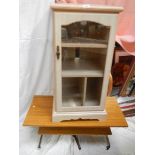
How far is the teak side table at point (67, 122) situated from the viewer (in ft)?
3.84

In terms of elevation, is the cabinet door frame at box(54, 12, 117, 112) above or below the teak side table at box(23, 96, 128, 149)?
above

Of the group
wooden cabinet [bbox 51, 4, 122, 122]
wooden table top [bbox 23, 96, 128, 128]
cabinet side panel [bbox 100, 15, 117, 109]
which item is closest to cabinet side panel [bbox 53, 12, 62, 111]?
wooden cabinet [bbox 51, 4, 122, 122]

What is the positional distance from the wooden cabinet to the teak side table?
0.04 m

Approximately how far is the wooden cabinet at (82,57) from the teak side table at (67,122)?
4 centimetres

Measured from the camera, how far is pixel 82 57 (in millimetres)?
1162

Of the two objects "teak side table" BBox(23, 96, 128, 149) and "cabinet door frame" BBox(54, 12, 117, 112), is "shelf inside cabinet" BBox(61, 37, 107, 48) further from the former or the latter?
"teak side table" BBox(23, 96, 128, 149)

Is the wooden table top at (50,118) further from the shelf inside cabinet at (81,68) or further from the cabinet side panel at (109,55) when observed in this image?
the shelf inside cabinet at (81,68)

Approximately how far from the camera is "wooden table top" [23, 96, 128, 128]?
1.17 m

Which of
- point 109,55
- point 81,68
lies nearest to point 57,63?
point 81,68

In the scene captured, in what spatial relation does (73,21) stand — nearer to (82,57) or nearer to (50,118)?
(82,57)

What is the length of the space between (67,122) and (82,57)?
1.29 feet
